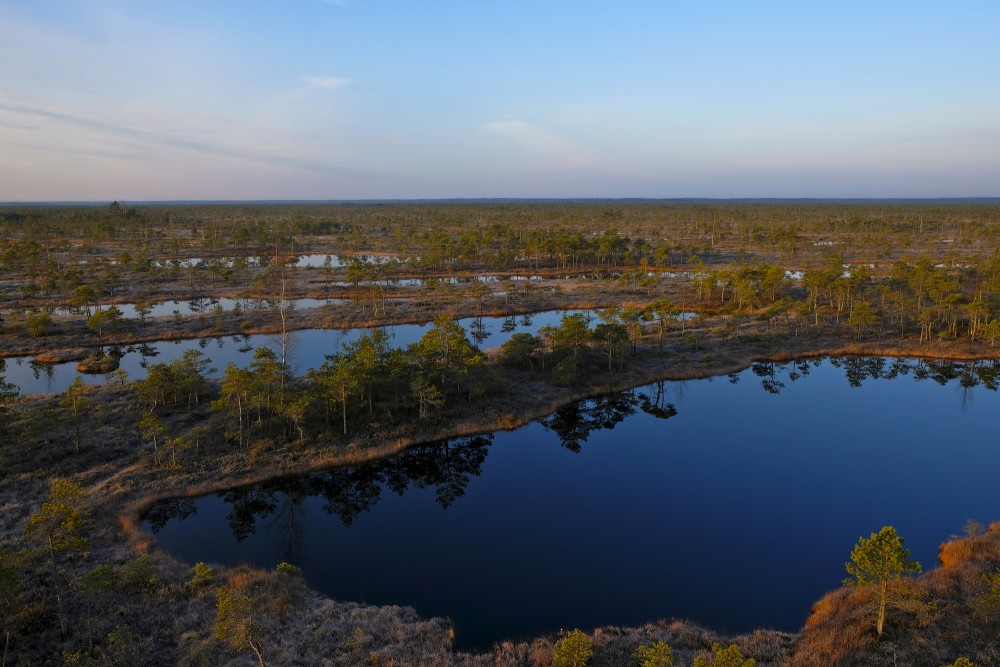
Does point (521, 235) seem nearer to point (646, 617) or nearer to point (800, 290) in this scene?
point (800, 290)

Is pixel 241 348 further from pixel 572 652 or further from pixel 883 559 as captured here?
pixel 883 559

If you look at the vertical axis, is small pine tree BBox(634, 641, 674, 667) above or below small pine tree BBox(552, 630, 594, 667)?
above

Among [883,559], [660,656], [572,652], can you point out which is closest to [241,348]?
[572,652]

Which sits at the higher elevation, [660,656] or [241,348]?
[241,348]

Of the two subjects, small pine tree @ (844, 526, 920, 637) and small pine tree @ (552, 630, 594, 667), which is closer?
small pine tree @ (552, 630, 594, 667)

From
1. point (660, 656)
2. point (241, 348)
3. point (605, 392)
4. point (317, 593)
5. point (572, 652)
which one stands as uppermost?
point (241, 348)

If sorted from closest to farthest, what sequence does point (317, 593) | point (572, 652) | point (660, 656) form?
1. point (660, 656)
2. point (572, 652)
3. point (317, 593)

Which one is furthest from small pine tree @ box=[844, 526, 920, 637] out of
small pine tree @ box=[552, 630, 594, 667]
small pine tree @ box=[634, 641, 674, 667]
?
small pine tree @ box=[552, 630, 594, 667]

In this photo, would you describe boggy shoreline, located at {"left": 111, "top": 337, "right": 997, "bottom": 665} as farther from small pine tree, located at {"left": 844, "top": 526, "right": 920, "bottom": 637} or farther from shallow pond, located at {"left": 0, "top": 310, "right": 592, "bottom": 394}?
shallow pond, located at {"left": 0, "top": 310, "right": 592, "bottom": 394}

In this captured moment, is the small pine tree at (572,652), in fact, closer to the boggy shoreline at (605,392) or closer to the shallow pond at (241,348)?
the boggy shoreline at (605,392)

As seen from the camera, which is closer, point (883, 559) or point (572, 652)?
point (572, 652)

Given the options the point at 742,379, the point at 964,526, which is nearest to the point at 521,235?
the point at 742,379
